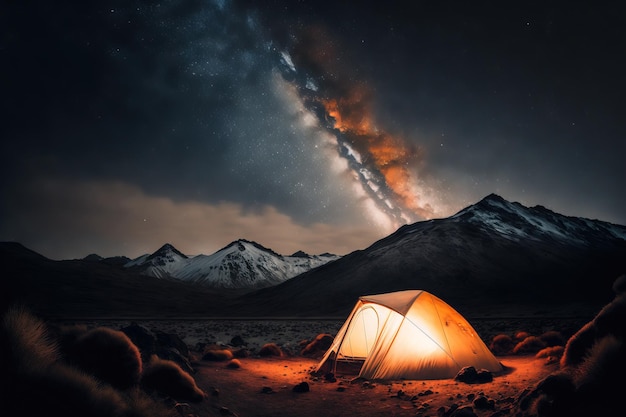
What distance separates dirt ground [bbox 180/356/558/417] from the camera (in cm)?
783

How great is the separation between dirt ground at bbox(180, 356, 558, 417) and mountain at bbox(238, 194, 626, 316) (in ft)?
137

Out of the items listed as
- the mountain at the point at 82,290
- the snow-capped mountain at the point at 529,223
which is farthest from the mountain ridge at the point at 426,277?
the snow-capped mountain at the point at 529,223

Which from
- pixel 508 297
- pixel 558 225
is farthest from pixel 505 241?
pixel 558 225

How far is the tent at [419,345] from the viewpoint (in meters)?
10.8

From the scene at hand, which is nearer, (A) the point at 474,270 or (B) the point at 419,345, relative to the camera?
(B) the point at 419,345

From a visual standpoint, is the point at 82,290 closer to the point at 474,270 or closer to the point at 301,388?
the point at 301,388

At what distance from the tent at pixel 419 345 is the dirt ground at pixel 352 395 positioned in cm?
45

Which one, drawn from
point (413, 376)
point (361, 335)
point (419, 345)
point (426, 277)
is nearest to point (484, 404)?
point (413, 376)

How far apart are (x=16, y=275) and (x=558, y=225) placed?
16277cm

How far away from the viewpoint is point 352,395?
9680mm

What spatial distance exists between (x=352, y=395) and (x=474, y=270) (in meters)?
72.7

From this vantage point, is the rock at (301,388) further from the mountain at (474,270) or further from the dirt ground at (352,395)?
the mountain at (474,270)

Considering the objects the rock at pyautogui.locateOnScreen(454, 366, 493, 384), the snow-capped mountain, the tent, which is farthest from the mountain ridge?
the rock at pyautogui.locateOnScreen(454, 366, 493, 384)

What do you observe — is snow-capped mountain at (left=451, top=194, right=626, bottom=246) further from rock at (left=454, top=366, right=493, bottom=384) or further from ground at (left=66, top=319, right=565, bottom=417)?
ground at (left=66, top=319, right=565, bottom=417)
